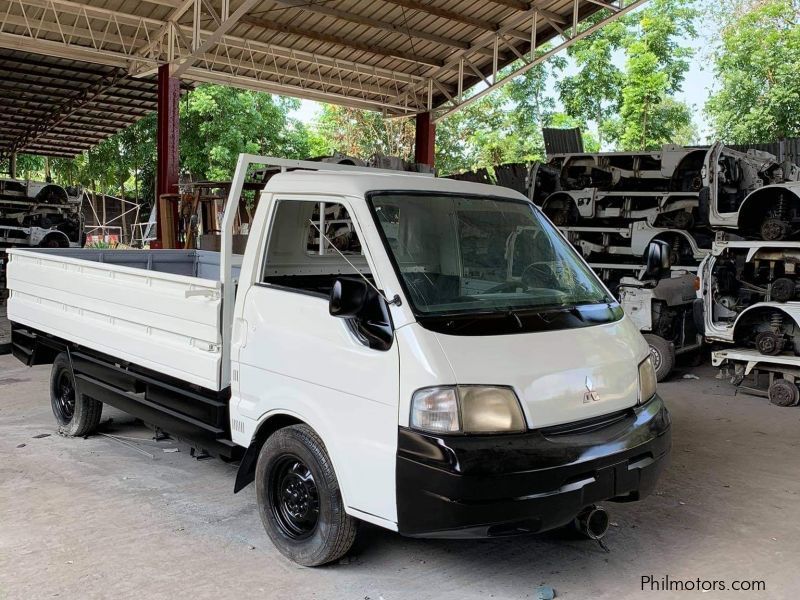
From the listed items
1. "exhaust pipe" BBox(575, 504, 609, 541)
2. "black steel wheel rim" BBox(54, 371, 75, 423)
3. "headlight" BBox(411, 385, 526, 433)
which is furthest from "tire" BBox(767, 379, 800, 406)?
"black steel wheel rim" BBox(54, 371, 75, 423)

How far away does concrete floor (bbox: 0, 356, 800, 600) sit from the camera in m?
3.54

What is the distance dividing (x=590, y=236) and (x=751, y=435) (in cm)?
575

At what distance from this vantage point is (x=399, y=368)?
3.14 metres

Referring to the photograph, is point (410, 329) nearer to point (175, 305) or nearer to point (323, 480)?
point (323, 480)

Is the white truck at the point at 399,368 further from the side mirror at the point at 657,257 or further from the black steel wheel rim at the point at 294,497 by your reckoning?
the side mirror at the point at 657,257

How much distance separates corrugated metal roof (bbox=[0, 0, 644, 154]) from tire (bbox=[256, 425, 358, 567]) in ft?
34.2

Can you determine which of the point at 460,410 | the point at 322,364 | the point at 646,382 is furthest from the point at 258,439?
the point at 646,382

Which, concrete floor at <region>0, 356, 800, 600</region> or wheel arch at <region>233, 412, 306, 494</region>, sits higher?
wheel arch at <region>233, 412, 306, 494</region>

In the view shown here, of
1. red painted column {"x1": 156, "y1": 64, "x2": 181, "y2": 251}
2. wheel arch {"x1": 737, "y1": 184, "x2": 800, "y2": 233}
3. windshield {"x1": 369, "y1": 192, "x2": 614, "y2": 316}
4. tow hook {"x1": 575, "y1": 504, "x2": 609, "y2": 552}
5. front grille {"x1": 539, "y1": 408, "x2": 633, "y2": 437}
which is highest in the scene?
red painted column {"x1": 156, "y1": 64, "x2": 181, "y2": 251}

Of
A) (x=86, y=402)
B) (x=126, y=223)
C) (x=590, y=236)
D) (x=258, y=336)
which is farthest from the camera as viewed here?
(x=126, y=223)

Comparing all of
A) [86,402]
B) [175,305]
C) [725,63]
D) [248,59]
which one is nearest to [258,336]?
[175,305]

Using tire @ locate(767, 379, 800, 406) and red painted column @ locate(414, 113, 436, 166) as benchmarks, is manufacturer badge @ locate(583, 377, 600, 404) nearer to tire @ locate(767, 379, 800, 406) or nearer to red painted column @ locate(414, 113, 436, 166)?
tire @ locate(767, 379, 800, 406)

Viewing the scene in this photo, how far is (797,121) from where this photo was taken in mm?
17656

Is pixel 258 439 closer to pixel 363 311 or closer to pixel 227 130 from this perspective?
pixel 363 311
